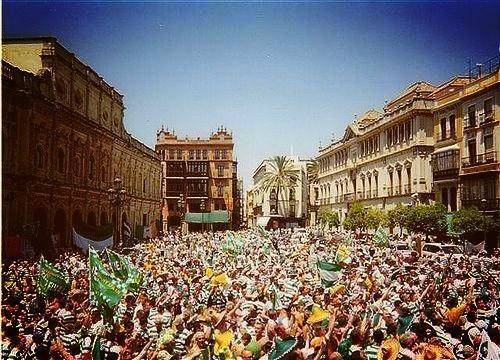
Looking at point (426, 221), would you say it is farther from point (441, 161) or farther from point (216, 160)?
point (216, 160)

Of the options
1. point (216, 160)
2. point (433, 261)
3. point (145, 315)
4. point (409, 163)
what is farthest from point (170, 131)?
point (433, 261)

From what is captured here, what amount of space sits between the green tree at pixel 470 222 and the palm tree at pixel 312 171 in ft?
8.45

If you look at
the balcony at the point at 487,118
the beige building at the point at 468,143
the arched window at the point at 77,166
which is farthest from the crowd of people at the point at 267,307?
the balcony at the point at 487,118

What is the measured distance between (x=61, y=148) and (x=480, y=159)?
6.90m

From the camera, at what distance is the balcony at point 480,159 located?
26.1ft

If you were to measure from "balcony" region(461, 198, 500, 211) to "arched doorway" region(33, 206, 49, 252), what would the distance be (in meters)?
6.76

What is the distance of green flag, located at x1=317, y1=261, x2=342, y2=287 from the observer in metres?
7.88

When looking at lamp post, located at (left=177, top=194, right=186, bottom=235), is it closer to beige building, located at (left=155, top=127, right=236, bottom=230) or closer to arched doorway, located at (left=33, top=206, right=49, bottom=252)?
beige building, located at (left=155, top=127, right=236, bottom=230)

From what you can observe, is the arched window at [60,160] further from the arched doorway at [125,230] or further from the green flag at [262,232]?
the green flag at [262,232]

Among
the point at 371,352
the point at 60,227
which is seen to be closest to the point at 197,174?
the point at 60,227

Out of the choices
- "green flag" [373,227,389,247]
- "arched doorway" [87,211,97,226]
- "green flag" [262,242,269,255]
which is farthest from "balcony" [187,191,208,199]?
"green flag" [373,227,389,247]

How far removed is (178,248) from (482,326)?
225 inches

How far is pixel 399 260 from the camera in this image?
29.8 ft

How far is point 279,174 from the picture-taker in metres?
8.75
